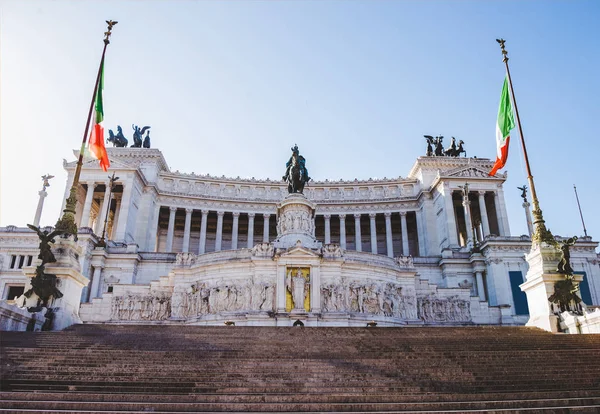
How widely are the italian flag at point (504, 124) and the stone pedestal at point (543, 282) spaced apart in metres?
5.77

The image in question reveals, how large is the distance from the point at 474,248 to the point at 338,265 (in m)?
21.9

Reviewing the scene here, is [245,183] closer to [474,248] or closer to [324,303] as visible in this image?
[474,248]

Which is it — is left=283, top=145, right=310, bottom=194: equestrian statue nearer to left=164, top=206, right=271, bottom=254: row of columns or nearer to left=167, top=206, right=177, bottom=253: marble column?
left=164, top=206, right=271, bottom=254: row of columns

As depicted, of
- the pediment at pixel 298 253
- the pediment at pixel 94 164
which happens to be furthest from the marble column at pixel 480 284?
the pediment at pixel 94 164

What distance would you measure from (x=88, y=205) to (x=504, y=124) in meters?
45.9

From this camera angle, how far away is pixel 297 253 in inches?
1133

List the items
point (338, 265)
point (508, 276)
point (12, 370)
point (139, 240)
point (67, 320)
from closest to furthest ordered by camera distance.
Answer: point (12, 370), point (67, 320), point (338, 265), point (508, 276), point (139, 240)

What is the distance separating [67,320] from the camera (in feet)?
61.2

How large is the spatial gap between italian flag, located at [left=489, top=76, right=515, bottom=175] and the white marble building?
1042 cm

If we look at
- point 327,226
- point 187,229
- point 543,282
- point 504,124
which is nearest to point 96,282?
point 187,229

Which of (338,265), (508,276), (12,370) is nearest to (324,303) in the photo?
(338,265)

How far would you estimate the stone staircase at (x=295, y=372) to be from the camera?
32.0ft

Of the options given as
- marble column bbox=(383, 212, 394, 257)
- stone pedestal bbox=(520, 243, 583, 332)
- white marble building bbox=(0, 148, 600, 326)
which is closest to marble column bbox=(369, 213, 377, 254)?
white marble building bbox=(0, 148, 600, 326)

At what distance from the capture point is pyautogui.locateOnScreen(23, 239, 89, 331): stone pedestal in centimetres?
1830
